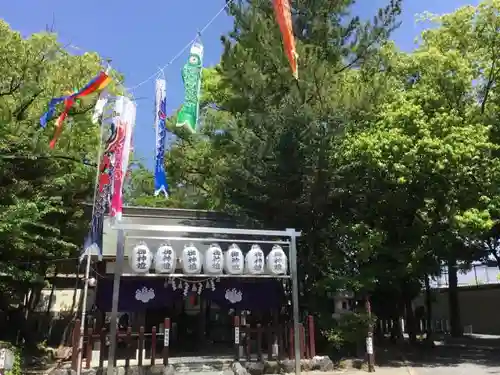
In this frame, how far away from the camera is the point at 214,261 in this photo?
41.8 ft

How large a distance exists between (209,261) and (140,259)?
5.97 feet

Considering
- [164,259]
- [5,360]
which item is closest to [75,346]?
[5,360]

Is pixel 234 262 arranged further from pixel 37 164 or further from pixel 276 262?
pixel 37 164

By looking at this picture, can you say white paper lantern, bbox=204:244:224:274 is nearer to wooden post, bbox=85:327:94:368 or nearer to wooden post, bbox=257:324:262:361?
wooden post, bbox=257:324:262:361

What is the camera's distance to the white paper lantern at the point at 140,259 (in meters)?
12.0

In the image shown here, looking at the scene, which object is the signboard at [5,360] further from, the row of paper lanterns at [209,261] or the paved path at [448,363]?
the paved path at [448,363]

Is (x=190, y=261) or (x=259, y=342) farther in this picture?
(x=259, y=342)

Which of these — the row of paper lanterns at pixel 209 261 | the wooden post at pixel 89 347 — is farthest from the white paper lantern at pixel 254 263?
the wooden post at pixel 89 347

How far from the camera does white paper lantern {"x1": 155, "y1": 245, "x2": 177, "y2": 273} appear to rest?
1233 centimetres

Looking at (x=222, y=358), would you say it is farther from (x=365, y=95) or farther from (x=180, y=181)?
(x=180, y=181)

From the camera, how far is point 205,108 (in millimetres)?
26500

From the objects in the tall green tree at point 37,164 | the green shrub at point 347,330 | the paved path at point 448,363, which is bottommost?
the paved path at point 448,363

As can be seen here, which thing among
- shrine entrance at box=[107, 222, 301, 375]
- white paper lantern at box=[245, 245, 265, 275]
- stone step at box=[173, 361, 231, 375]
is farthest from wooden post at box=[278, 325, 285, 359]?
white paper lantern at box=[245, 245, 265, 275]

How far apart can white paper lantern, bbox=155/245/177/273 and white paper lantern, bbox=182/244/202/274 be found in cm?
32
